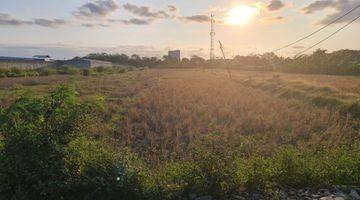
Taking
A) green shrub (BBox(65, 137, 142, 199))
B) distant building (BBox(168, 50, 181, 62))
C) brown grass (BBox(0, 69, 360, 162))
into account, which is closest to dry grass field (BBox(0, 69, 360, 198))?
brown grass (BBox(0, 69, 360, 162))

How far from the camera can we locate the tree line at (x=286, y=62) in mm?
62675

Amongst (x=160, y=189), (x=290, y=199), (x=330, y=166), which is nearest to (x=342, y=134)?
(x=330, y=166)

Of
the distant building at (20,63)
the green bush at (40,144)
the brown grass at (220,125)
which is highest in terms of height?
the green bush at (40,144)

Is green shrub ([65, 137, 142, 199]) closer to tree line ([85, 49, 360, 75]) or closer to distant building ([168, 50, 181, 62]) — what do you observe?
tree line ([85, 49, 360, 75])

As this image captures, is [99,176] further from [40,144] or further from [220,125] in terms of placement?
[220,125]

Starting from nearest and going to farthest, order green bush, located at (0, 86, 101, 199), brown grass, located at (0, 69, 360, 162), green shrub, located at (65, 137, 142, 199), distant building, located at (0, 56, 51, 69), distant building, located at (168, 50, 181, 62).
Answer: green bush, located at (0, 86, 101, 199), green shrub, located at (65, 137, 142, 199), brown grass, located at (0, 69, 360, 162), distant building, located at (0, 56, 51, 69), distant building, located at (168, 50, 181, 62)

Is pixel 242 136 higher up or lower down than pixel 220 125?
higher up

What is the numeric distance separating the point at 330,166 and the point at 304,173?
1.68ft

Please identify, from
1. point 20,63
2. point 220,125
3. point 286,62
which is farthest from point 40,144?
point 286,62

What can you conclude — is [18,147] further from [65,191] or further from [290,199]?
[290,199]

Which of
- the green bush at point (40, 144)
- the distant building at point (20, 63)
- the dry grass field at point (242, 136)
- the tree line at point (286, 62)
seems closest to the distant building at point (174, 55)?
the tree line at point (286, 62)

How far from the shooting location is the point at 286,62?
79625 mm

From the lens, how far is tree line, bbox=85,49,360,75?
206ft

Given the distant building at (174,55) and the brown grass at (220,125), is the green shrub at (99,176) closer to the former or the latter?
the brown grass at (220,125)
